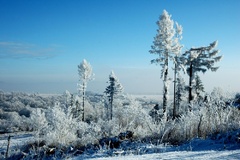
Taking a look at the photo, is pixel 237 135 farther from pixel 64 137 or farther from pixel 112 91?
pixel 112 91

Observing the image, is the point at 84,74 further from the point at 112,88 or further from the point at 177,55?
the point at 177,55

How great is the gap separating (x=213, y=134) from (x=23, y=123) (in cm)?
5265

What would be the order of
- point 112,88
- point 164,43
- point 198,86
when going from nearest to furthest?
1. point 164,43
2. point 198,86
3. point 112,88

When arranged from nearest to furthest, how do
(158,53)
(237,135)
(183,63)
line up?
(237,135) < (158,53) < (183,63)

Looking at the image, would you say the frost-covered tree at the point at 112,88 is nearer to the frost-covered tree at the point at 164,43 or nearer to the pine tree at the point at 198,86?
the pine tree at the point at 198,86

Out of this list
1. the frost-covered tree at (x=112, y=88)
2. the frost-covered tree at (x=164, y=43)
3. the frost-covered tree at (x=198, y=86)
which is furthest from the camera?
the frost-covered tree at (x=112, y=88)

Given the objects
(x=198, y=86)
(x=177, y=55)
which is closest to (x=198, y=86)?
(x=198, y=86)

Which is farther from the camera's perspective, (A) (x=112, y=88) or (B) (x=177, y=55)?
(A) (x=112, y=88)

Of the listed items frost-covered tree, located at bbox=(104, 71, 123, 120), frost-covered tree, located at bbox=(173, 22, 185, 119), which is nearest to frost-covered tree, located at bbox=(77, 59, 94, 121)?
frost-covered tree, located at bbox=(104, 71, 123, 120)

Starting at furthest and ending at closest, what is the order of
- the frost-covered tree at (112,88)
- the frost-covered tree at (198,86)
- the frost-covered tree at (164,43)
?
1. the frost-covered tree at (112,88)
2. the frost-covered tree at (198,86)
3. the frost-covered tree at (164,43)

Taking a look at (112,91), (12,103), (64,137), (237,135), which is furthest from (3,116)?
(237,135)

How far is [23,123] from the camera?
5516 cm

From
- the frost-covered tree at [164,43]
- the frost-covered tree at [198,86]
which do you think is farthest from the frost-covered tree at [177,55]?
the frost-covered tree at [198,86]

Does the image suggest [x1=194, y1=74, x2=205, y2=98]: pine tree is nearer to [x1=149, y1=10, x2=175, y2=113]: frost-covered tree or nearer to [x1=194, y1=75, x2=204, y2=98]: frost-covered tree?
[x1=194, y1=75, x2=204, y2=98]: frost-covered tree
